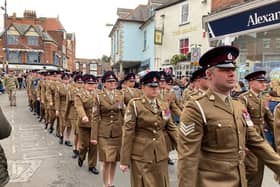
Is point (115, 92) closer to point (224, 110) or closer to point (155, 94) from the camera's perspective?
point (155, 94)

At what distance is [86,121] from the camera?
6.95 meters

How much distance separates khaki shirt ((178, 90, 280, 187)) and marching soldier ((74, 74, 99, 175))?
4.18m

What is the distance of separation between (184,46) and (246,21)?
11.9 metres

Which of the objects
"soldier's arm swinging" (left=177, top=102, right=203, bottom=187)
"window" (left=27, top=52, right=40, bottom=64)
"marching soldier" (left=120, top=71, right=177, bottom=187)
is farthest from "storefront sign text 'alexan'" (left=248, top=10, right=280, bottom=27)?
"window" (left=27, top=52, right=40, bottom=64)

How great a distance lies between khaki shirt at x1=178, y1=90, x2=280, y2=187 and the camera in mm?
2914

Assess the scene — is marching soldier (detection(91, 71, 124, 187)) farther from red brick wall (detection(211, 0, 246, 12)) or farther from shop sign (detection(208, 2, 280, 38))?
red brick wall (detection(211, 0, 246, 12))

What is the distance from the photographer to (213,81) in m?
3.04

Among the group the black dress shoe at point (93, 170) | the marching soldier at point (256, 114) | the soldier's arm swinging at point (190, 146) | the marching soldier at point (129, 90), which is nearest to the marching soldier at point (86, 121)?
the black dress shoe at point (93, 170)

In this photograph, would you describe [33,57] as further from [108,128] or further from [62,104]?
[108,128]

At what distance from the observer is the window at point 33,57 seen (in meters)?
69.4

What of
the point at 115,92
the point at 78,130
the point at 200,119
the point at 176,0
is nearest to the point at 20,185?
the point at 78,130

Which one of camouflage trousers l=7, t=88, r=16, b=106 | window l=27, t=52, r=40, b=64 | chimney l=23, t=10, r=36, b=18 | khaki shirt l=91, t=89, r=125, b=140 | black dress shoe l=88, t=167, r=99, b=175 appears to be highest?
chimney l=23, t=10, r=36, b=18

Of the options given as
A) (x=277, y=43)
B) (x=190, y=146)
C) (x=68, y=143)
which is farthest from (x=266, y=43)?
(x=190, y=146)

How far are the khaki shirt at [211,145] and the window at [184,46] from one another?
2036 cm
